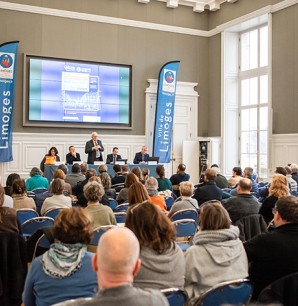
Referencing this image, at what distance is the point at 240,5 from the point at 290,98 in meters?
3.61

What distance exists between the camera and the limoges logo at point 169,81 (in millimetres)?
13671

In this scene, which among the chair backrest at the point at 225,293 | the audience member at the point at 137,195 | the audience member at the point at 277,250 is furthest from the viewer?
the audience member at the point at 137,195

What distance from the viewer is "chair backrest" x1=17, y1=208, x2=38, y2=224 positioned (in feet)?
16.4

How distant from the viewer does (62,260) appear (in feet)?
7.41

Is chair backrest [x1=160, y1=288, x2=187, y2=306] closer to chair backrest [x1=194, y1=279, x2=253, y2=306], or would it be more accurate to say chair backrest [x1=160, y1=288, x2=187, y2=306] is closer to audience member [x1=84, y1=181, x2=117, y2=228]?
chair backrest [x1=194, y1=279, x2=253, y2=306]

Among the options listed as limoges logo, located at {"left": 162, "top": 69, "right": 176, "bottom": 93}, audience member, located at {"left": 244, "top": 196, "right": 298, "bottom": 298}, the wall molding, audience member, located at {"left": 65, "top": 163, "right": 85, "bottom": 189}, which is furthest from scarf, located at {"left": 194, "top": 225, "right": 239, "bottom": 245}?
limoges logo, located at {"left": 162, "top": 69, "right": 176, "bottom": 93}

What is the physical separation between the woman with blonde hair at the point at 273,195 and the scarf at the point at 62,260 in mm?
3032

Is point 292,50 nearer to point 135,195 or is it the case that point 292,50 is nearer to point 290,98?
point 290,98

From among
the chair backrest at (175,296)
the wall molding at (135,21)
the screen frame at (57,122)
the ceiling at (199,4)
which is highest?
the ceiling at (199,4)

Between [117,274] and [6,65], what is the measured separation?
36.3ft

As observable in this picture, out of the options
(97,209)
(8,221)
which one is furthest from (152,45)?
(8,221)

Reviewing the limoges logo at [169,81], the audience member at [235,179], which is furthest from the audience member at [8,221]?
the limoges logo at [169,81]

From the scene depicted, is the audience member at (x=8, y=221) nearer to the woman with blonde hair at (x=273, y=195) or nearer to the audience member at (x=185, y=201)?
the audience member at (x=185, y=201)

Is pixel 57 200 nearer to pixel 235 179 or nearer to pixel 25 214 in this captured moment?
pixel 25 214
